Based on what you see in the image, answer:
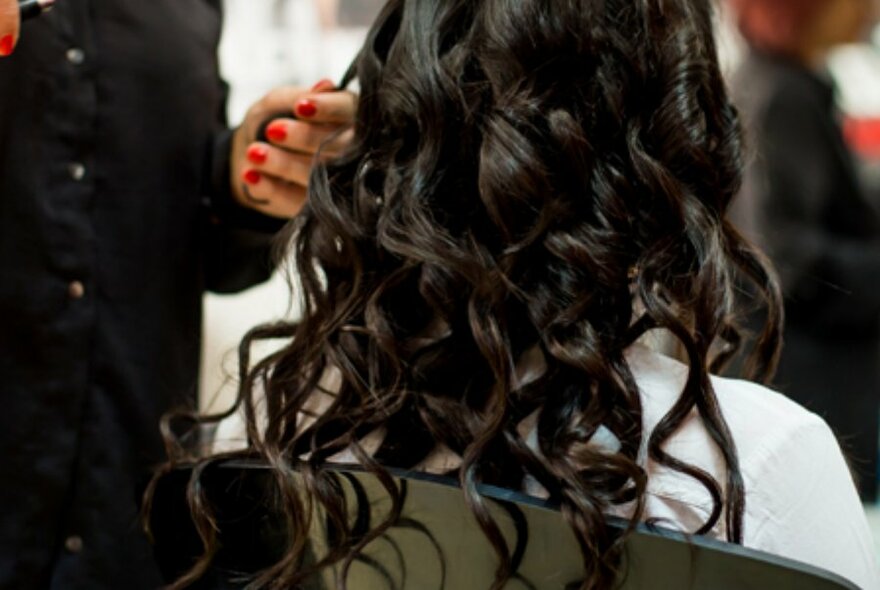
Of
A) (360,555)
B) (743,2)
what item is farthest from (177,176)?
(743,2)

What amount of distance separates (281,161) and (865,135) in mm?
2152

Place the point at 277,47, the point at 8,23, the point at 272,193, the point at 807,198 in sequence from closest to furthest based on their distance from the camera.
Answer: the point at 8,23 < the point at 272,193 < the point at 277,47 < the point at 807,198

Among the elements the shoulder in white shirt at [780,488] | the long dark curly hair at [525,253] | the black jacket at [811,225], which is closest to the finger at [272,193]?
the long dark curly hair at [525,253]

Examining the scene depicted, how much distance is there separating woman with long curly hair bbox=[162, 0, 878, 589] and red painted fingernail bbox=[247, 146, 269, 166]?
0.94 feet

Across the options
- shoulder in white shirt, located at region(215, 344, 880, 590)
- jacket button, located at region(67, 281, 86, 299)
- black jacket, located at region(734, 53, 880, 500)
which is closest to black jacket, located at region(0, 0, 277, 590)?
jacket button, located at region(67, 281, 86, 299)

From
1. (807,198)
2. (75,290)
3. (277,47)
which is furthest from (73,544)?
(807,198)

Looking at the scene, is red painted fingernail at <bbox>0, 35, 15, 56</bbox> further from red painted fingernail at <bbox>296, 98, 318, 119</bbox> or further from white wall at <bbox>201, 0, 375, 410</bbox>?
white wall at <bbox>201, 0, 375, 410</bbox>

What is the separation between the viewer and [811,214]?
248 cm

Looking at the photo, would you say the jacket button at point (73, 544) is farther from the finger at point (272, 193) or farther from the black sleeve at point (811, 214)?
the black sleeve at point (811, 214)

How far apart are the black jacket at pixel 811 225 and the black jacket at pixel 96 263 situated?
130 centimetres

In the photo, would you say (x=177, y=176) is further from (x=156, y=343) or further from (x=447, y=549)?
(x=447, y=549)

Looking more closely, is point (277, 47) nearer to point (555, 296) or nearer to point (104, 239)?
point (104, 239)

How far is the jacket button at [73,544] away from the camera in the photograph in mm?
1363

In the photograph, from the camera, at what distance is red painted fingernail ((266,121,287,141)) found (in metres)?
1.33
